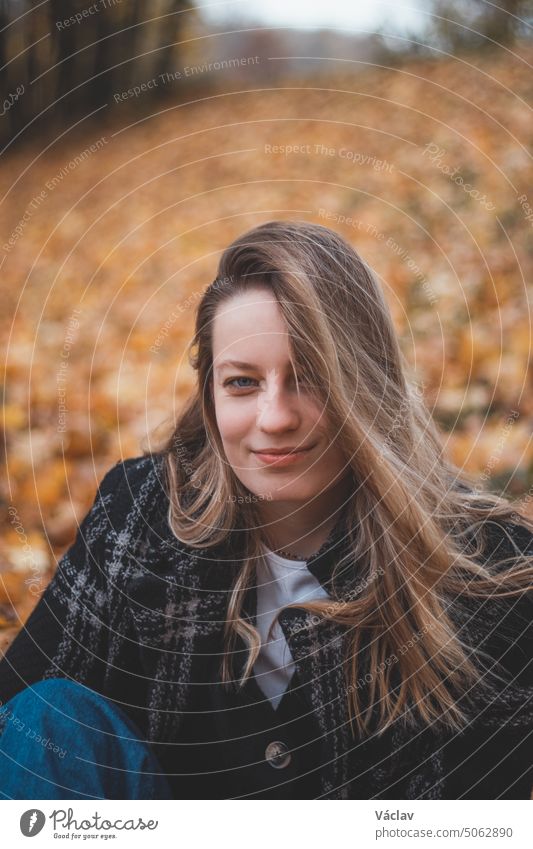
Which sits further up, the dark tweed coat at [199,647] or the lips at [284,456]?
the lips at [284,456]

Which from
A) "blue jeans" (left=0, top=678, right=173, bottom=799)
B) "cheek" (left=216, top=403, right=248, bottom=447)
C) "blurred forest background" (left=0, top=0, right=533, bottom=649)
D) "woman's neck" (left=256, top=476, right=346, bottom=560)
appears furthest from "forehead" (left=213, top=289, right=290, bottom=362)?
"blue jeans" (left=0, top=678, right=173, bottom=799)

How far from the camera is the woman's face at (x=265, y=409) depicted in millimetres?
1480

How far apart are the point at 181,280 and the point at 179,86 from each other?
4.24 m

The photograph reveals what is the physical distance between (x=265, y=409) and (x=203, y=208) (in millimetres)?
4579

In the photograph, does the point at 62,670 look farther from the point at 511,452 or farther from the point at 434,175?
the point at 434,175

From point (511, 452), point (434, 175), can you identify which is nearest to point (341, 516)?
point (511, 452)

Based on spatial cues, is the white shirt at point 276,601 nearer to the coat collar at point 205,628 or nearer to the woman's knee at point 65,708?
the coat collar at point 205,628

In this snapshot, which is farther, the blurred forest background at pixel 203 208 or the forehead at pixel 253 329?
the blurred forest background at pixel 203 208

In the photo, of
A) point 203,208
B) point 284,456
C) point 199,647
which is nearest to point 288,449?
point 284,456

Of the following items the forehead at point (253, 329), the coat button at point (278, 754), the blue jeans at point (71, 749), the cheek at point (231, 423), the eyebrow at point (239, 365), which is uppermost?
the forehead at point (253, 329)

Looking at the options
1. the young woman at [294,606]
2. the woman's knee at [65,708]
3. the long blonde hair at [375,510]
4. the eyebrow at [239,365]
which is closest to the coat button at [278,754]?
the young woman at [294,606]

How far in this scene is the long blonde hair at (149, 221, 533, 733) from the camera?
1519 millimetres

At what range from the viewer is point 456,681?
161 centimetres

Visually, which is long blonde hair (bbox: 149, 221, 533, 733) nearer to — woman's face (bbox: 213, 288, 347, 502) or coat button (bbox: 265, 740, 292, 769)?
woman's face (bbox: 213, 288, 347, 502)
